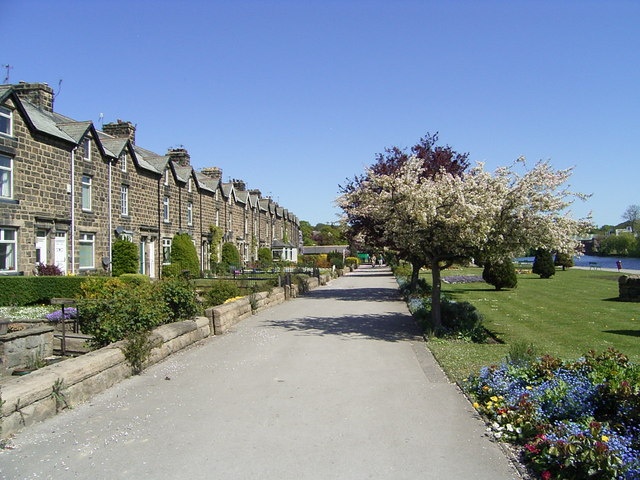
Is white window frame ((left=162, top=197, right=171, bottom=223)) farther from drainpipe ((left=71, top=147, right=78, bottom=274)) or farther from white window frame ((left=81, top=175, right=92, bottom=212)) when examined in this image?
drainpipe ((left=71, top=147, right=78, bottom=274))

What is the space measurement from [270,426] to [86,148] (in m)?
22.6

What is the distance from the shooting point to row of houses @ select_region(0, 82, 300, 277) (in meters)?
20.2

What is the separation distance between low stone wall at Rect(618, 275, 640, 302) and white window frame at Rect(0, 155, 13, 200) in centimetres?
2406

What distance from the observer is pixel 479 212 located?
1112 cm

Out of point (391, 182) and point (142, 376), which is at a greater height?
point (391, 182)

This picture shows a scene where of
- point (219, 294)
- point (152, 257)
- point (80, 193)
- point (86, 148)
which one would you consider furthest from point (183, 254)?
point (219, 294)

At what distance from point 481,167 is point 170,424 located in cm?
915

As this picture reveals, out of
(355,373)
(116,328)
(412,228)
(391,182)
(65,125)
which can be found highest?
(65,125)

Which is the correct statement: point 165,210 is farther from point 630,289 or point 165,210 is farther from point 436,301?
point 630,289

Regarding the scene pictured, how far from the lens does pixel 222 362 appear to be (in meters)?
9.29

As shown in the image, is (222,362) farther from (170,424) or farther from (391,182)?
(391,182)

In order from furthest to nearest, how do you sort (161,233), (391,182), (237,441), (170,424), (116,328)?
(161,233), (391,182), (116,328), (170,424), (237,441)

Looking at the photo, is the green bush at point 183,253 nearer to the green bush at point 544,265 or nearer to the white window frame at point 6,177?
the white window frame at point 6,177

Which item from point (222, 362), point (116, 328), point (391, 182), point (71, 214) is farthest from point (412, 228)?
point (71, 214)
